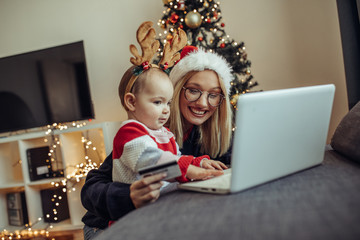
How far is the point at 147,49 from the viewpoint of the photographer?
3.24ft

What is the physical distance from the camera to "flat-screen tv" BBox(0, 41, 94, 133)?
9.25 ft

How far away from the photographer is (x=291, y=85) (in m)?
2.87

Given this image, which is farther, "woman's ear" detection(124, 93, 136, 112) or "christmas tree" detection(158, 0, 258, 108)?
"christmas tree" detection(158, 0, 258, 108)

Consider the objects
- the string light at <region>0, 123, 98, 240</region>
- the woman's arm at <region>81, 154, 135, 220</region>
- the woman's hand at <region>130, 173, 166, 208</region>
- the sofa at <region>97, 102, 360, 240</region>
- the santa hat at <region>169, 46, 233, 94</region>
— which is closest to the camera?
the sofa at <region>97, 102, 360, 240</region>

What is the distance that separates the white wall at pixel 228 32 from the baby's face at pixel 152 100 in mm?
2118

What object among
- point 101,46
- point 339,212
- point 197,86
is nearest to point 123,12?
point 101,46

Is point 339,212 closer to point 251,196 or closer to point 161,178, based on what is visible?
point 251,196

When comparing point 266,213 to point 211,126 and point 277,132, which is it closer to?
point 277,132

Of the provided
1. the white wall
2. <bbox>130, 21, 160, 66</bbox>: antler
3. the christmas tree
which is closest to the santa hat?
<bbox>130, 21, 160, 66</bbox>: antler

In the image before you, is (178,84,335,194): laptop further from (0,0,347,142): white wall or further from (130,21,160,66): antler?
(0,0,347,142): white wall

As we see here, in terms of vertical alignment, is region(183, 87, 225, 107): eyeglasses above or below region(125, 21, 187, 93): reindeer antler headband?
below

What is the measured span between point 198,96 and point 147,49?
491 millimetres

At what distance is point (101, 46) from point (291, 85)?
2.17m

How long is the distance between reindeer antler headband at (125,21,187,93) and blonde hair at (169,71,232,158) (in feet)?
1.06
